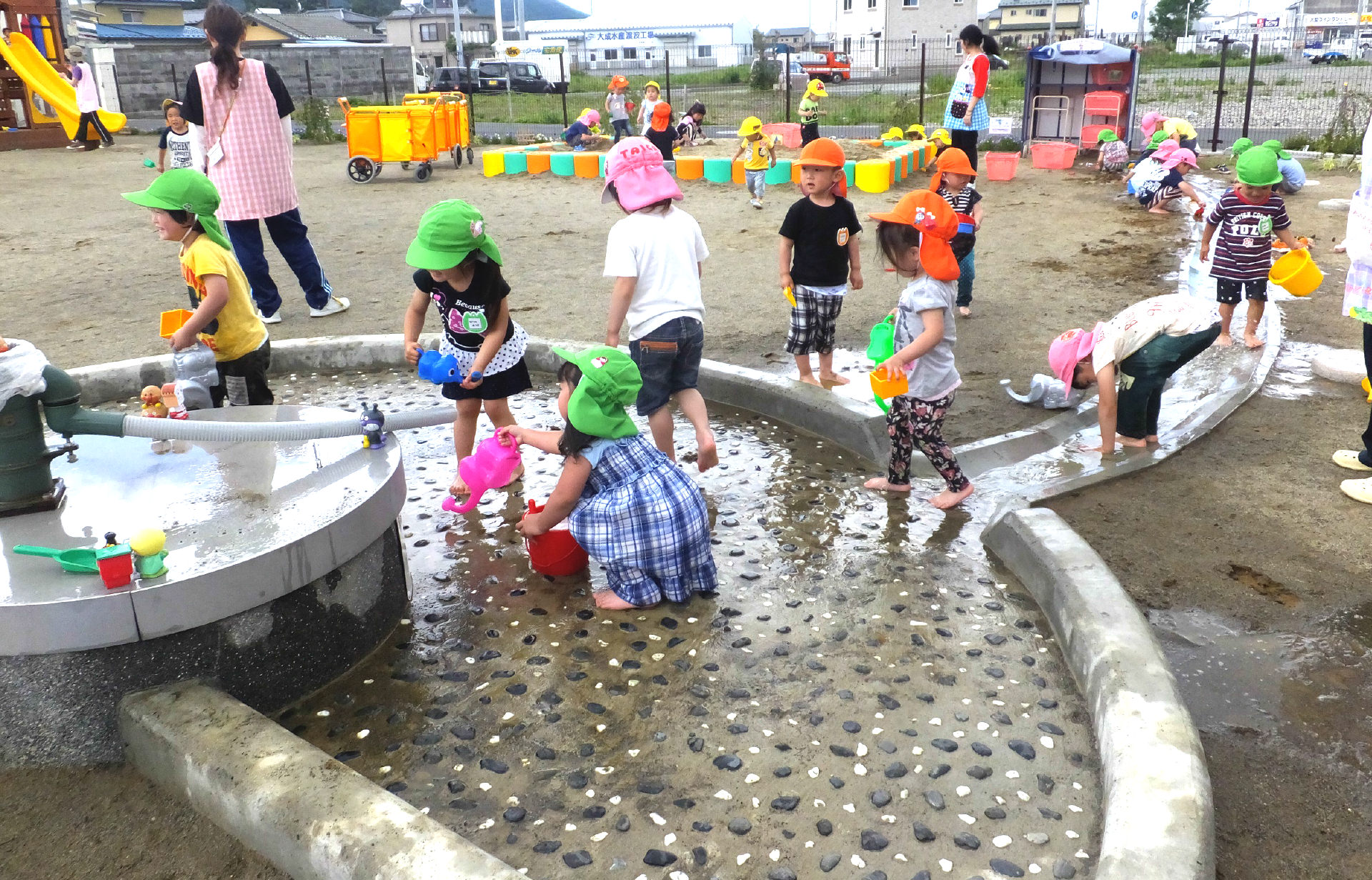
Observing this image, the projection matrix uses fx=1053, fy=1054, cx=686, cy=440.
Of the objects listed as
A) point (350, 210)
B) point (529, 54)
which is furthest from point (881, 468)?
point (529, 54)

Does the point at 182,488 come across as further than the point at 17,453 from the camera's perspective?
Yes

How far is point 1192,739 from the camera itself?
7.88ft

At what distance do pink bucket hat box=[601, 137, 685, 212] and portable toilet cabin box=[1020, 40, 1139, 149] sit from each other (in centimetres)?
1239

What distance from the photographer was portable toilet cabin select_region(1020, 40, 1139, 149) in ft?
48.9

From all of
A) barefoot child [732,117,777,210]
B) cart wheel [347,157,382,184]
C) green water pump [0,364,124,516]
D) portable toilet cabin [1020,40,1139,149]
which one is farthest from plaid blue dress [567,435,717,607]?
portable toilet cabin [1020,40,1139,149]

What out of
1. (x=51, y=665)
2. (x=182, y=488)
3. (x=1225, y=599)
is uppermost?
(x=182, y=488)

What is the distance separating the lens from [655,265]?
4.06 m

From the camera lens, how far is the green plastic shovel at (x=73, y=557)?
262 cm

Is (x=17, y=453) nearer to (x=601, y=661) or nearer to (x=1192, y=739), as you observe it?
(x=601, y=661)

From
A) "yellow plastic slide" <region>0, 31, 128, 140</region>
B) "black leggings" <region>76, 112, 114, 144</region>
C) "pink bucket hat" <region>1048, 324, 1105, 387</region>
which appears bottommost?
"pink bucket hat" <region>1048, 324, 1105, 387</region>

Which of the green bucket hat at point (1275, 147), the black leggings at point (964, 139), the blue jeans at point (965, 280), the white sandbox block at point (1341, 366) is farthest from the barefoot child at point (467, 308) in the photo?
the black leggings at point (964, 139)

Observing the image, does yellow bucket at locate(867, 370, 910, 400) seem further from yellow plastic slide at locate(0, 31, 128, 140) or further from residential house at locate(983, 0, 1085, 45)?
residential house at locate(983, 0, 1085, 45)

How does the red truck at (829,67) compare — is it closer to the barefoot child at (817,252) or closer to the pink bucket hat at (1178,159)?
the pink bucket hat at (1178,159)

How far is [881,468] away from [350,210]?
908cm
